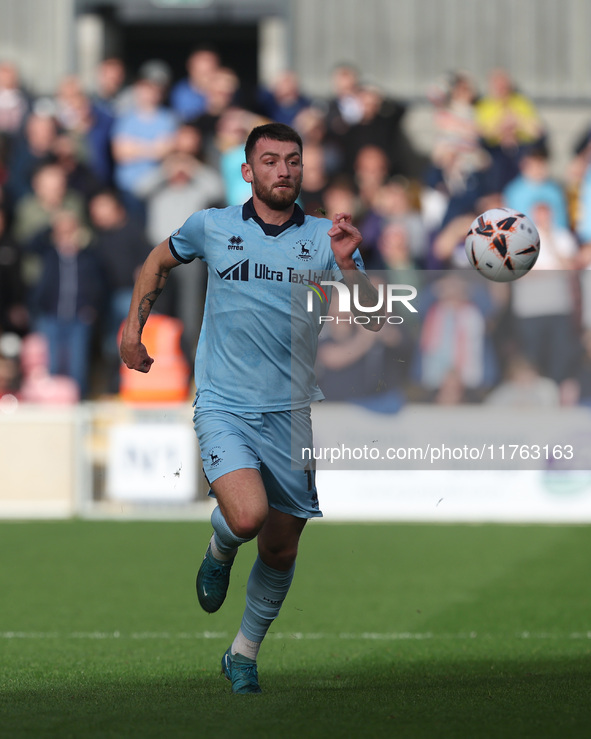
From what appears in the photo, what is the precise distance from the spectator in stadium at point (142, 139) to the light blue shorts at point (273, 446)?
904 cm

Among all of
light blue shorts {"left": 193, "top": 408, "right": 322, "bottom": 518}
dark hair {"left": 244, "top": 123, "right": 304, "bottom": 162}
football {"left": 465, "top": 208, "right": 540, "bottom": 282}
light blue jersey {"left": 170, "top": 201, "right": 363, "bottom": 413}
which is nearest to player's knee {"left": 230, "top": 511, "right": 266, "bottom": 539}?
light blue shorts {"left": 193, "top": 408, "right": 322, "bottom": 518}

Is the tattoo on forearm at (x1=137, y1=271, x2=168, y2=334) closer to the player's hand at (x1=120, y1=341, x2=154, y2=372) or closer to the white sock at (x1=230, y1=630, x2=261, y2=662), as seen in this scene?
the player's hand at (x1=120, y1=341, x2=154, y2=372)

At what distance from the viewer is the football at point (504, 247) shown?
5.96 metres

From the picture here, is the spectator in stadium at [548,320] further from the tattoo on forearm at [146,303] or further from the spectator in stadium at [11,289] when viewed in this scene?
the tattoo on forearm at [146,303]

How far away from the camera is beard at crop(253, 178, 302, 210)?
546cm

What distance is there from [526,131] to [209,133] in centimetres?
355

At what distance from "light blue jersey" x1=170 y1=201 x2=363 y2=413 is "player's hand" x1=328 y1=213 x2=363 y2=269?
0.14 meters

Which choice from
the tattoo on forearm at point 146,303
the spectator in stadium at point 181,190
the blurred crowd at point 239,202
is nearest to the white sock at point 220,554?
the tattoo on forearm at point 146,303

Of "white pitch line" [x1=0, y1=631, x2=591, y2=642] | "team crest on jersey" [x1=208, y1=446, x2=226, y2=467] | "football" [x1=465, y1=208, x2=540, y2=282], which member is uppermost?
"football" [x1=465, y1=208, x2=540, y2=282]

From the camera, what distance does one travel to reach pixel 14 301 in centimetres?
1408

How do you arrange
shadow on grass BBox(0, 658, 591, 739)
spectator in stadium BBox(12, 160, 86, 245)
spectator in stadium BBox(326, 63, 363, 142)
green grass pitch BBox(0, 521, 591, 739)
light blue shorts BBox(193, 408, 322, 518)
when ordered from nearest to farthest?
shadow on grass BBox(0, 658, 591, 739), green grass pitch BBox(0, 521, 591, 739), light blue shorts BBox(193, 408, 322, 518), spectator in stadium BBox(12, 160, 86, 245), spectator in stadium BBox(326, 63, 363, 142)

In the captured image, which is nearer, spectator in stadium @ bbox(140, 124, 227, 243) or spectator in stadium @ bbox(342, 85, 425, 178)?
spectator in stadium @ bbox(140, 124, 227, 243)

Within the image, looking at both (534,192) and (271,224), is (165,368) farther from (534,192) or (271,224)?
(271,224)

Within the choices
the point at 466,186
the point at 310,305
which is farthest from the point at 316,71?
the point at 310,305
